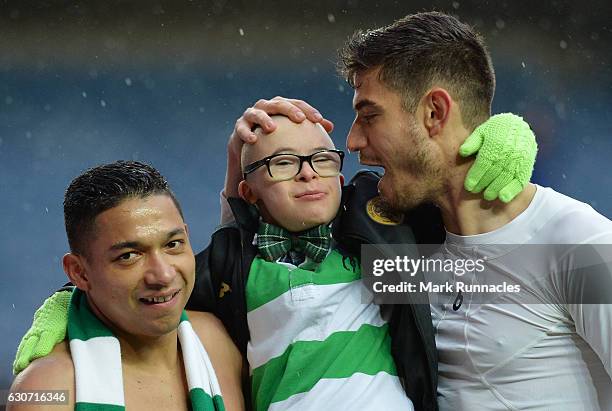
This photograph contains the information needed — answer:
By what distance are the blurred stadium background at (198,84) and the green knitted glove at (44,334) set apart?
383 centimetres

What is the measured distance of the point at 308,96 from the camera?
608cm

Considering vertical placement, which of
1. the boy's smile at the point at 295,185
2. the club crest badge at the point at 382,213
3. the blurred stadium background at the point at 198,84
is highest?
the blurred stadium background at the point at 198,84

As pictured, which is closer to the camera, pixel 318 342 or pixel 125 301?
pixel 125 301

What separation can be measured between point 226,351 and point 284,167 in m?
0.41

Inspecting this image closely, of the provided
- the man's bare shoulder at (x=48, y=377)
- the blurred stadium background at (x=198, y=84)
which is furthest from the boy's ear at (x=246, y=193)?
the blurred stadium background at (x=198, y=84)

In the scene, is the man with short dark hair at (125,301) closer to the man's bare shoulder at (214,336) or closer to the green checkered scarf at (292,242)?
the man's bare shoulder at (214,336)

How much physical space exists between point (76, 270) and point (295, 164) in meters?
0.51

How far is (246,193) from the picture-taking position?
2.05 meters

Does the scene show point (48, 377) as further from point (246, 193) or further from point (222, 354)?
point (246, 193)

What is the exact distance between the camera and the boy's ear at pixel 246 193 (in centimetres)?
203

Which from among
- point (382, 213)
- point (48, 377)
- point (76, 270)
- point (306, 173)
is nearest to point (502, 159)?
point (382, 213)

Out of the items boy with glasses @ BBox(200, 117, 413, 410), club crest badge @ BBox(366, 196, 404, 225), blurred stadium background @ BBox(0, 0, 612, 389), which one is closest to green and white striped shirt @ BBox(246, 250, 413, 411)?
boy with glasses @ BBox(200, 117, 413, 410)

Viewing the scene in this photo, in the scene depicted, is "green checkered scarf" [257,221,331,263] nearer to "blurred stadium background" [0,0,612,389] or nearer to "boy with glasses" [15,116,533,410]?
"boy with glasses" [15,116,533,410]

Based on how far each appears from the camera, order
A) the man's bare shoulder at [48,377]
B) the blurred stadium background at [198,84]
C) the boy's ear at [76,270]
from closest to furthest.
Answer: the man's bare shoulder at [48,377] → the boy's ear at [76,270] → the blurred stadium background at [198,84]
